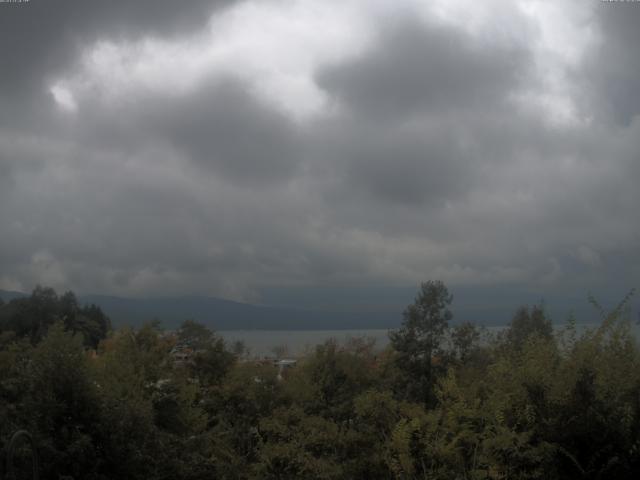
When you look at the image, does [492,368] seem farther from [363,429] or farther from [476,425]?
[363,429]

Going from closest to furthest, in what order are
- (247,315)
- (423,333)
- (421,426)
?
(421,426)
(423,333)
(247,315)

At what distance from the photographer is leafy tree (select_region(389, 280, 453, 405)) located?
89.5 ft

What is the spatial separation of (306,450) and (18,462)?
567 centimetres

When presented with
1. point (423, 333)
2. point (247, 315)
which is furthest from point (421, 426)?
point (247, 315)

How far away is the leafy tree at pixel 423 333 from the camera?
2728 centimetres

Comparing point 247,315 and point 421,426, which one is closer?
point 421,426

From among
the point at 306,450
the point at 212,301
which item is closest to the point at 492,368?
the point at 306,450

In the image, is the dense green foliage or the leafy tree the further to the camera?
the leafy tree

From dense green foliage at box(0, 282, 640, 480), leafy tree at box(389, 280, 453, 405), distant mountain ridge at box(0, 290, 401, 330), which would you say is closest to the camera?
dense green foliage at box(0, 282, 640, 480)

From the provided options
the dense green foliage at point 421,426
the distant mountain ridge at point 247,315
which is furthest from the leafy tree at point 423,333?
the distant mountain ridge at point 247,315

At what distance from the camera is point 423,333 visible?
27.5 m

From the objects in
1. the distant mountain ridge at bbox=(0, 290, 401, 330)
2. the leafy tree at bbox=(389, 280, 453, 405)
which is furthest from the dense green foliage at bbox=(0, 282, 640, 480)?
the distant mountain ridge at bbox=(0, 290, 401, 330)

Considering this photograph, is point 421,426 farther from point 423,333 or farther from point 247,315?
point 247,315

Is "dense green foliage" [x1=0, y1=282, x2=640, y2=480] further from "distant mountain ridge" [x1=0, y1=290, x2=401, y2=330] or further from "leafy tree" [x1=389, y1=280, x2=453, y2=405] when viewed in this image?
"distant mountain ridge" [x1=0, y1=290, x2=401, y2=330]
